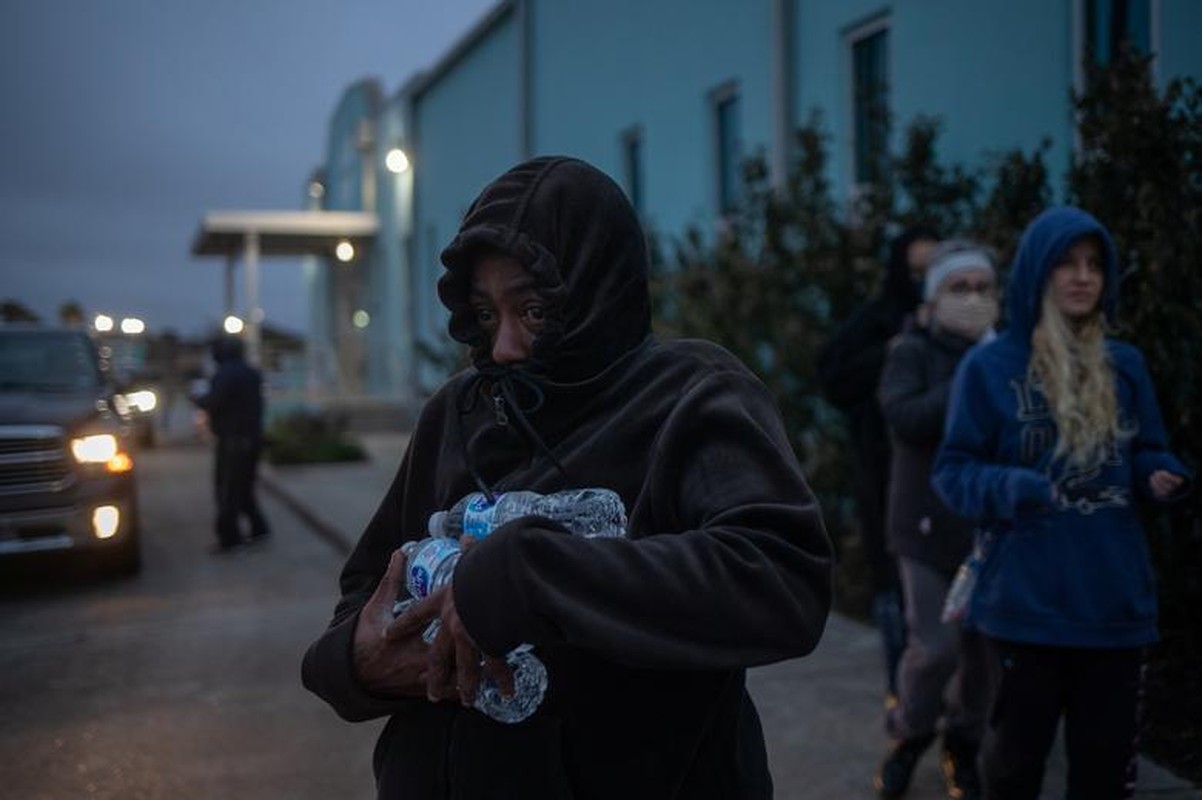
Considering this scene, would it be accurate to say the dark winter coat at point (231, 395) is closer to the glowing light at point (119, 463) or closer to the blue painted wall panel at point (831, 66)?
the glowing light at point (119, 463)

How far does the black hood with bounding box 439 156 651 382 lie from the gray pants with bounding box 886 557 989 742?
260 cm

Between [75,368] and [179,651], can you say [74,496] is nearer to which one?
[75,368]

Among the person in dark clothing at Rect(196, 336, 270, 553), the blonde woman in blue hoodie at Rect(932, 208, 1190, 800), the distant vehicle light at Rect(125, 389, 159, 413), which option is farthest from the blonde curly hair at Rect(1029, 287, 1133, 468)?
the distant vehicle light at Rect(125, 389, 159, 413)

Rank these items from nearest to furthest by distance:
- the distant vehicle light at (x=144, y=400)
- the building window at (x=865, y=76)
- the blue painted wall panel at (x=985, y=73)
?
the blue painted wall panel at (x=985, y=73) → the building window at (x=865, y=76) → the distant vehicle light at (x=144, y=400)

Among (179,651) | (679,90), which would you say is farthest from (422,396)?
(179,651)

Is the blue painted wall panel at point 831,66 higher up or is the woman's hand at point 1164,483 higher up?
the blue painted wall panel at point 831,66

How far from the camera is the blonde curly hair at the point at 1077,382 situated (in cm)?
304

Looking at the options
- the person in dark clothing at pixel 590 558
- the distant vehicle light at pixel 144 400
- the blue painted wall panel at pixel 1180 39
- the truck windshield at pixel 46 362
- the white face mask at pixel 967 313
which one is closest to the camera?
the person in dark clothing at pixel 590 558

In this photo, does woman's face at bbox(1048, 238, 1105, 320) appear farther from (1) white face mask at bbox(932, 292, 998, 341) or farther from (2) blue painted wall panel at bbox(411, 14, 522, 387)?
(2) blue painted wall panel at bbox(411, 14, 522, 387)

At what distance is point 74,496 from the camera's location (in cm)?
865

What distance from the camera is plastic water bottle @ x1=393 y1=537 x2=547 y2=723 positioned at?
149 centimetres

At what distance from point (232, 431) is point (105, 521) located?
73.9 inches

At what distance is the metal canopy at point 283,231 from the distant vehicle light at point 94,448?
17270 millimetres

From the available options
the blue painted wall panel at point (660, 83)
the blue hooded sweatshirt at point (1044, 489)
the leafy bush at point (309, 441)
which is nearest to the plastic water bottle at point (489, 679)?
the blue hooded sweatshirt at point (1044, 489)
